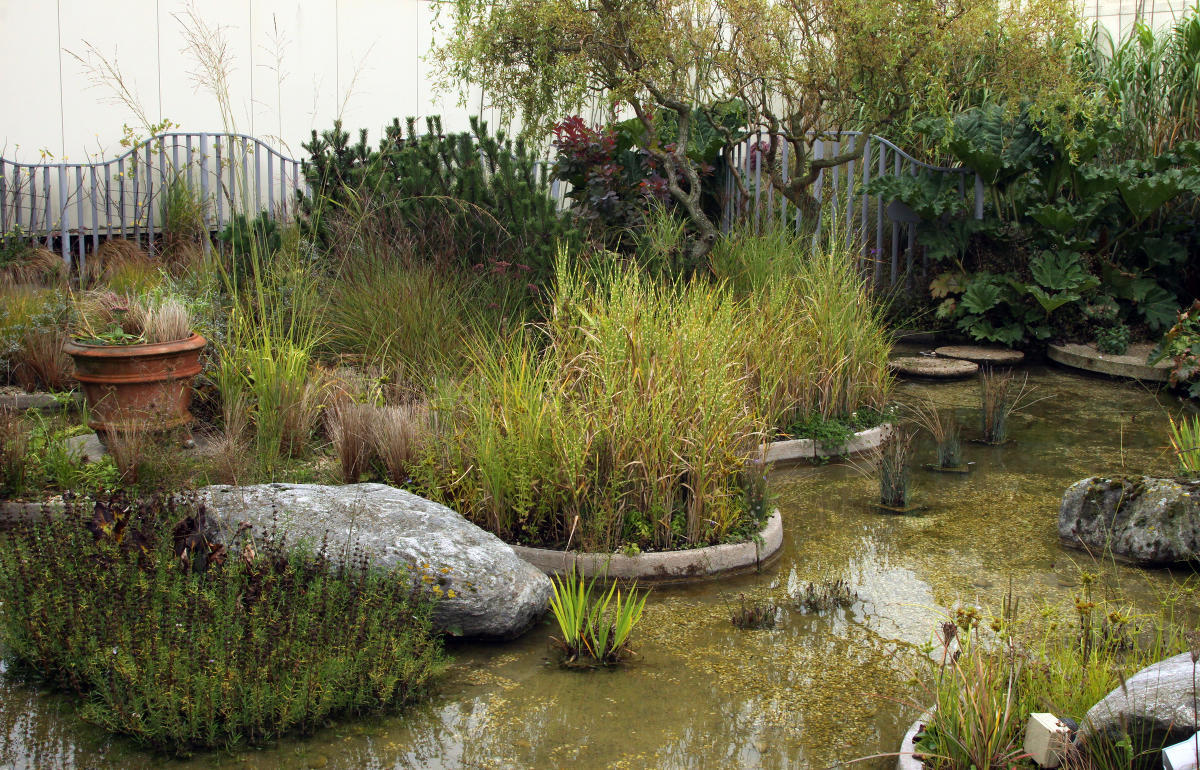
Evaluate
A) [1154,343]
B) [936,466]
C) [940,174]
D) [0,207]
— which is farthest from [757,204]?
[0,207]

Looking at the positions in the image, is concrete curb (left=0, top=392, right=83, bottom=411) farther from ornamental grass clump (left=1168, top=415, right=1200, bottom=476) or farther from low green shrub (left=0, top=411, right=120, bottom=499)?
ornamental grass clump (left=1168, top=415, right=1200, bottom=476)

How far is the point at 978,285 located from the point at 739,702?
742 cm

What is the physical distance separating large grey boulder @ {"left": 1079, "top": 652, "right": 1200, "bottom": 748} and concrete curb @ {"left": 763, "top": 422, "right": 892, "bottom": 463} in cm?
365

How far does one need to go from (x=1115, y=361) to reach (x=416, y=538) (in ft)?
23.8

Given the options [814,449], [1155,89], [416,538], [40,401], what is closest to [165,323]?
[40,401]

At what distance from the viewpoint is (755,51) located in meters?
9.57

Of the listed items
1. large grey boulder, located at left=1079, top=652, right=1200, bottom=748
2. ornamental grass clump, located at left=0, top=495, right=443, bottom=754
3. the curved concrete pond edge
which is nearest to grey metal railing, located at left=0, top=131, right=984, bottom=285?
the curved concrete pond edge

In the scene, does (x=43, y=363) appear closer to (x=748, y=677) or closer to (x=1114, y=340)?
(x=748, y=677)

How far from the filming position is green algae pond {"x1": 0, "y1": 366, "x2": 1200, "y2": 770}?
331 centimetres

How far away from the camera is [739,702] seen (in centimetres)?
367

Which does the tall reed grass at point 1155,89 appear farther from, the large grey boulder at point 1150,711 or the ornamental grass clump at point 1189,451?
the large grey boulder at point 1150,711

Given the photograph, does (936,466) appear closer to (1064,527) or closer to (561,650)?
(1064,527)

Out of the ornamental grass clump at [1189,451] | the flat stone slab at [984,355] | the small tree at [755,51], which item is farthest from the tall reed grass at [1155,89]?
the ornamental grass clump at [1189,451]

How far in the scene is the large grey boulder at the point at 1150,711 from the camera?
280 centimetres
